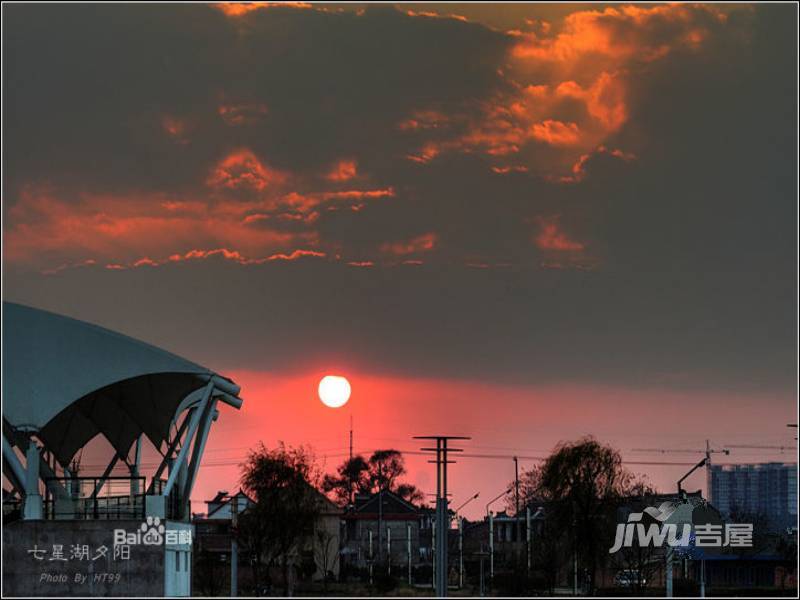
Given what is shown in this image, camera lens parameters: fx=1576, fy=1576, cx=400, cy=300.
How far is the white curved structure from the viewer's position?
183ft

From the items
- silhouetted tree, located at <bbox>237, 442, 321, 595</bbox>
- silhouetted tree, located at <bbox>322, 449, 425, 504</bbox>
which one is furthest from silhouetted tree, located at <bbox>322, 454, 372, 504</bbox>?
silhouetted tree, located at <bbox>237, 442, 321, 595</bbox>

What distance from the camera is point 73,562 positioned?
52.9m

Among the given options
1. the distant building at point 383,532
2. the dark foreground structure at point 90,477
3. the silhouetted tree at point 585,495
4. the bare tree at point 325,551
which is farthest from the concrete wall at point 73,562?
the distant building at point 383,532

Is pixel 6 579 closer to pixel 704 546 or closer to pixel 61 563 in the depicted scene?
pixel 61 563

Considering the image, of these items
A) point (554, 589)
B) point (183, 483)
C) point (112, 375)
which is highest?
point (112, 375)

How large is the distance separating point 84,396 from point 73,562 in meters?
7.81

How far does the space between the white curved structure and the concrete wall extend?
981 millimetres

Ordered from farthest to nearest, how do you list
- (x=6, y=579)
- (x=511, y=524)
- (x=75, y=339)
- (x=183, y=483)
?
(x=511, y=524), (x=183, y=483), (x=75, y=339), (x=6, y=579)

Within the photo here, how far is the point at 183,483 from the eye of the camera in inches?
2482

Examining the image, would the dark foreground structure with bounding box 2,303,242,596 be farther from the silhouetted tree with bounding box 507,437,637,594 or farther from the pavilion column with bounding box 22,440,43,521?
the silhouetted tree with bounding box 507,437,637,594

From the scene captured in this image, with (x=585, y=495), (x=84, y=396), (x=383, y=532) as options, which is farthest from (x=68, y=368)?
(x=383, y=532)

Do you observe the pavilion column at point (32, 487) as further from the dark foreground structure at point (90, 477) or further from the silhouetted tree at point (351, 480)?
the silhouetted tree at point (351, 480)

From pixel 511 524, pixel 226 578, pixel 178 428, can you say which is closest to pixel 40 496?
pixel 178 428

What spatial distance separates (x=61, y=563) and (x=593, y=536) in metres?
34.9
